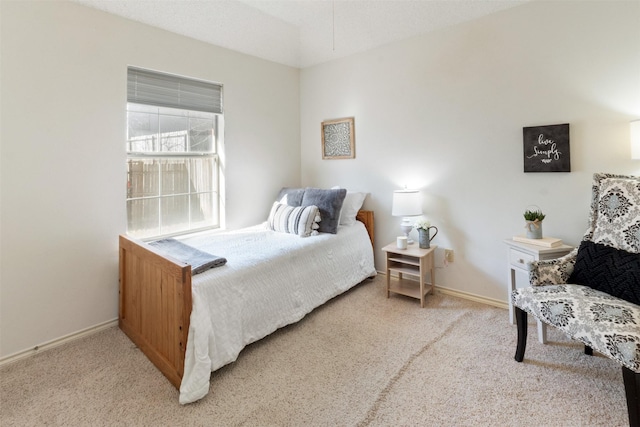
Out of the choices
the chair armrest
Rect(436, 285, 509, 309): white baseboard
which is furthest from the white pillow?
the chair armrest

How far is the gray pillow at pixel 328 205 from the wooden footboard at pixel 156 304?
1.51 metres

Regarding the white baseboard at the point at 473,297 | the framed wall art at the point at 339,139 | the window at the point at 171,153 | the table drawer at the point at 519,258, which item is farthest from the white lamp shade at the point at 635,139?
the window at the point at 171,153

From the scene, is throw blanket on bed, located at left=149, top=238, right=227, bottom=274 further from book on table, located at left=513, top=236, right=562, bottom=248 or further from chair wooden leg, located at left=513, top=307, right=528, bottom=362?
book on table, located at left=513, top=236, right=562, bottom=248

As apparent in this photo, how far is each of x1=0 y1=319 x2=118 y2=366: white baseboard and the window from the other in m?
0.75

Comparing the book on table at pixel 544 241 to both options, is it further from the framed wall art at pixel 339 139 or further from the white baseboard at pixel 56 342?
the white baseboard at pixel 56 342

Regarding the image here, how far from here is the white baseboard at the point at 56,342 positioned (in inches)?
82.9

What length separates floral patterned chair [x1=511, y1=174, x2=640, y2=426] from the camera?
140cm

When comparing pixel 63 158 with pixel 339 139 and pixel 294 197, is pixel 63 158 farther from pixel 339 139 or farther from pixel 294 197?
pixel 339 139

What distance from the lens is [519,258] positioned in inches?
93.7

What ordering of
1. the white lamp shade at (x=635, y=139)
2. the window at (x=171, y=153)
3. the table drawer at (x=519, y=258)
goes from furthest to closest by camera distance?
the window at (x=171, y=153), the table drawer at (x=519, y=258), the white lamp shade at (x=635, y=139)

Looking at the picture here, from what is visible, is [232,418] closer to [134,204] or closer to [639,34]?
[134,204]

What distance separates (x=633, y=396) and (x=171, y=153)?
3401mm

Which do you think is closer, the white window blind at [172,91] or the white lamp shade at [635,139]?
the white lamp shade at [635,139]

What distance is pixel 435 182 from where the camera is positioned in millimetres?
3051
